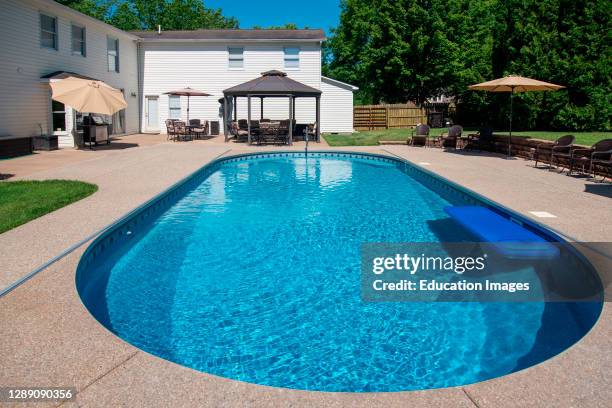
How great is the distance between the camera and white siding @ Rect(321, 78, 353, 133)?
2762cm

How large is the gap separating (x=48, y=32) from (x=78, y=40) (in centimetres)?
217

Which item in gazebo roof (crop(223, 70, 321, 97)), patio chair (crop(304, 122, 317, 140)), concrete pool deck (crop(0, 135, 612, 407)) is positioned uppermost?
gazebo roof (crop(223, 70, 321, 97))

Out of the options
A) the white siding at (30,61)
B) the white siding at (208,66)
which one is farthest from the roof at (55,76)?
the white siding at (208,66)

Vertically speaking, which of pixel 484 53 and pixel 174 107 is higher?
pixel 484 53

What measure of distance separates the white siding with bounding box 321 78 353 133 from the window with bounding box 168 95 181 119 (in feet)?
25.4

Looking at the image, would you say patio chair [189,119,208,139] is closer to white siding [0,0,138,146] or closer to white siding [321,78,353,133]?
white siding [0,0,138,146]

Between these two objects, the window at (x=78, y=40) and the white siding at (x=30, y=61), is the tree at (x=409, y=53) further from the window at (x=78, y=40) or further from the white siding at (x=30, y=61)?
the window at (x=78, y=40)

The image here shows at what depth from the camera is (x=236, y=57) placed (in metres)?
26.5

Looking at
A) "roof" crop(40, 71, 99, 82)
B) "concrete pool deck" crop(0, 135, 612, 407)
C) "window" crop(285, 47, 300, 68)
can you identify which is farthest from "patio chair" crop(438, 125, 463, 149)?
"roof" crop(40, 71, 99, 82)

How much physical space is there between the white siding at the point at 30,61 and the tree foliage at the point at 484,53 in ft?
61.0

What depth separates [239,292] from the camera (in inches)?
231

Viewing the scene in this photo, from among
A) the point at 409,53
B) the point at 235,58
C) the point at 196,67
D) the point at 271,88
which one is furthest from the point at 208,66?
the point at 409,53

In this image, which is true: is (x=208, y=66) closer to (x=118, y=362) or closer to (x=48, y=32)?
(x=48, y=32)

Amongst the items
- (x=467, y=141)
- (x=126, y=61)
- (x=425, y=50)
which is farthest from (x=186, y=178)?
(x=425, y=50)
